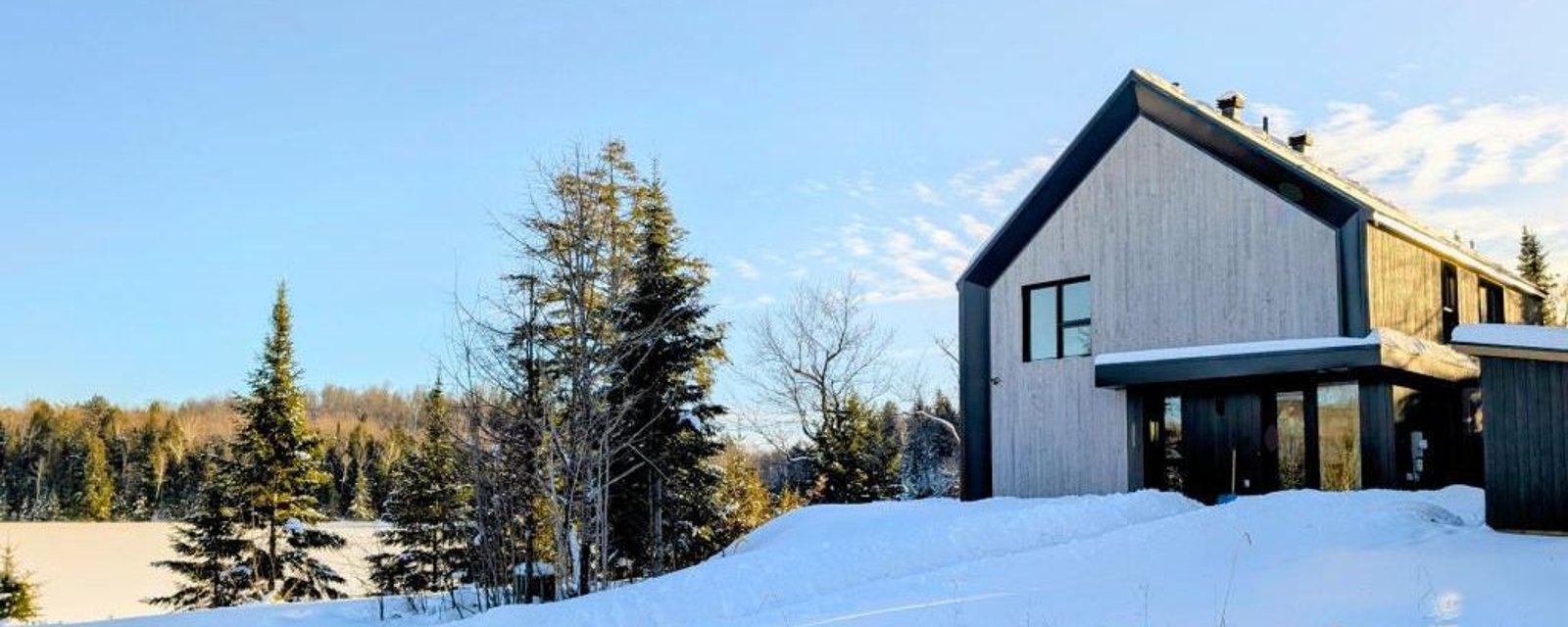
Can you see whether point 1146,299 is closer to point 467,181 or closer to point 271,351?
point 467,181

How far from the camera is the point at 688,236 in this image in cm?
2456

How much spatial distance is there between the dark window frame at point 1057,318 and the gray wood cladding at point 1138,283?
91 mm

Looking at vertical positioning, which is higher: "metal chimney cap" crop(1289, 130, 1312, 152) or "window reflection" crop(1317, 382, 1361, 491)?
"metal chimney cap" crop(1289, 130, 1312, 152)

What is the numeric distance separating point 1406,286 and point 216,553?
24.2 metres

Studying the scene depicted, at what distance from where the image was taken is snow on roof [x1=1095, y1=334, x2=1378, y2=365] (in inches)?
565

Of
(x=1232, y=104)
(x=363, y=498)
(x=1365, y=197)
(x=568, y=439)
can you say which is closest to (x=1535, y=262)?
(x=1232, y=104)

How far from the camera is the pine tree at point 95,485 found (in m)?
48.5

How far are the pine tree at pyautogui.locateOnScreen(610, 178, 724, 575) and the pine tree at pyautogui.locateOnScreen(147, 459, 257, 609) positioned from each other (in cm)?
958

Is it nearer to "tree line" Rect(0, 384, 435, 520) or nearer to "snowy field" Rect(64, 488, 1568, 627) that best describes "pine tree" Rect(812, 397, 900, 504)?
"snowy field" Rect(64, 488, 1568, 627)

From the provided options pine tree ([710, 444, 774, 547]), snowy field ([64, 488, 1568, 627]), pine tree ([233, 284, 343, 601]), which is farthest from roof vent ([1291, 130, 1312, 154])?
pine tree ([233, 284, 343, 601])

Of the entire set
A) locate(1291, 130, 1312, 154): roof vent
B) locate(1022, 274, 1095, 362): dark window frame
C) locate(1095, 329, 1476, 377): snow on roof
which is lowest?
locate(1095, 329, 1476, 377): snow on roof

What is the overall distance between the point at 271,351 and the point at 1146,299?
20.7 m

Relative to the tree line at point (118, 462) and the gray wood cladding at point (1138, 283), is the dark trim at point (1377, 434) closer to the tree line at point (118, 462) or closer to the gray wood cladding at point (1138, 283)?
the gray wood cladding at point (1138, 283)

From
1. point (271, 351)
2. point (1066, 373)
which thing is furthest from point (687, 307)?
point (271, 351)
